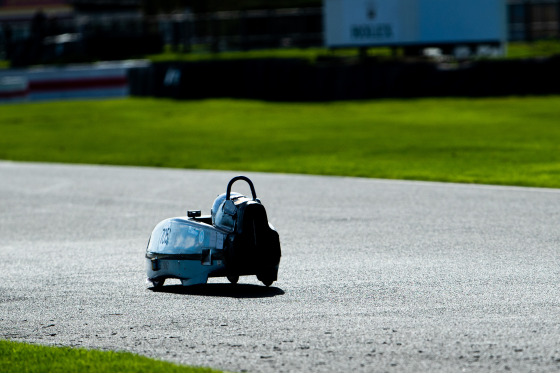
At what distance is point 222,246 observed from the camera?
7086 mm

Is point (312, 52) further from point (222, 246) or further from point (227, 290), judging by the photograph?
point (222, 246)

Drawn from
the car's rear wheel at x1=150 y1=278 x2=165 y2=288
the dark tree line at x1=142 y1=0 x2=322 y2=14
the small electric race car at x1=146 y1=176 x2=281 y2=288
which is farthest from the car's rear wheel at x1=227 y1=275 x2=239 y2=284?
the dark tree line at x1=142 y1=0 x2=322 y2=14

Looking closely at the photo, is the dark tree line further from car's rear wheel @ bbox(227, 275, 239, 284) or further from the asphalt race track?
car's rear wheel @ bbox(227, 275, 239, 284)

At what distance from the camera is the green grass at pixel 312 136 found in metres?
16.0

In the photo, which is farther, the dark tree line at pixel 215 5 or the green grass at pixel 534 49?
the dark tree line at pixel 215 5

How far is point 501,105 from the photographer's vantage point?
84.6 ft

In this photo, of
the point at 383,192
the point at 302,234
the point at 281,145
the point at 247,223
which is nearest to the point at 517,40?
the point at 281,145

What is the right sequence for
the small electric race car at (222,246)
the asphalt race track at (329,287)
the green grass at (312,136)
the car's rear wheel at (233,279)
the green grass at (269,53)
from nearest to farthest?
the asphalt race track at (329,287) → the small electric race car at (222,246) → the car's rear wheel at (233,279) → the green grass at (312,136) → the green grass at (269,53)

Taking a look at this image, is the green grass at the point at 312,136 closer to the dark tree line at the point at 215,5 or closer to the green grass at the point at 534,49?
the green grass at the point at 534,49

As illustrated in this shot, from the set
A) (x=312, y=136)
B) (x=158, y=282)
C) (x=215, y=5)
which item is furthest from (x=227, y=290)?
(x=215, y=5)

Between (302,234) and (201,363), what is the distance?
4.85 meters

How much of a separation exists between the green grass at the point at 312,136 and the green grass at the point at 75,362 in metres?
8.65

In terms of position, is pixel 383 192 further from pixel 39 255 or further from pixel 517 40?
pixel 517 40

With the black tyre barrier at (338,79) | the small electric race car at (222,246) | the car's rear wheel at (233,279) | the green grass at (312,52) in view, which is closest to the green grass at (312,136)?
the black tyre barrier at (338,79)
